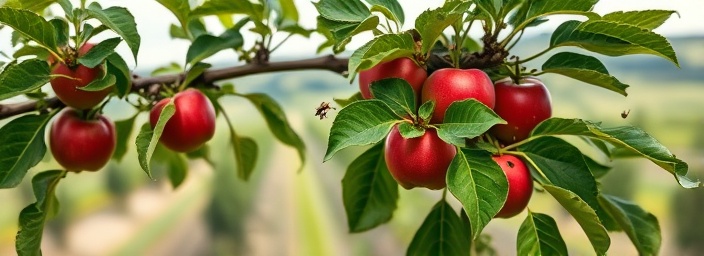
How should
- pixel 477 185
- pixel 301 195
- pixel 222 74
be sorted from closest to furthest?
pixel 477 185
pixel 222 74
pixel 301 195

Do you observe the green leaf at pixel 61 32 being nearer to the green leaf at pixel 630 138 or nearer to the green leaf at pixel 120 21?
the green leaf at pixel 120 21

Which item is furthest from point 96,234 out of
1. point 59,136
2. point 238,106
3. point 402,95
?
point 402,95

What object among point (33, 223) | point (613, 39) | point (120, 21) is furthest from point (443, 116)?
point (33, 223)

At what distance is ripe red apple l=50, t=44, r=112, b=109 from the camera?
1.72ft

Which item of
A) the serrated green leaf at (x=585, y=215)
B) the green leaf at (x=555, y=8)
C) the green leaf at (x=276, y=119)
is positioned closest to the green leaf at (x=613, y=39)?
the green leaf at (x=555, y=8)

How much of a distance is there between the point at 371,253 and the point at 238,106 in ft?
1.24

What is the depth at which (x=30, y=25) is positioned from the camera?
0.49 m

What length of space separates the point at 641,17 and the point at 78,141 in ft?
1.59

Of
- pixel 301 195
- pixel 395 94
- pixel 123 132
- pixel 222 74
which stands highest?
pixel 395 94

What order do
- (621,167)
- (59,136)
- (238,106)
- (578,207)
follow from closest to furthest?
(578,207), (59,136), (238,106), (621,167)

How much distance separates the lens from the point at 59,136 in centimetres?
59

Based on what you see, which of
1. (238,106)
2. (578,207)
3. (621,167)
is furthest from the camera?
(621,167)

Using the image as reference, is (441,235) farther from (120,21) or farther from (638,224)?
(120,21)

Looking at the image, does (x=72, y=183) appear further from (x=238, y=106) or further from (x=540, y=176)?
(x=540, y=176)
